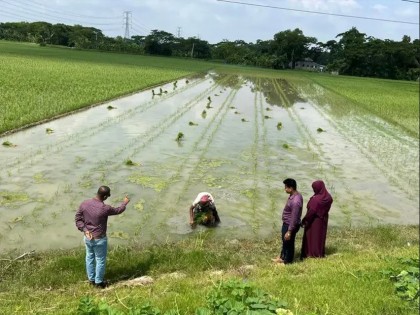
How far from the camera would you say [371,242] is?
7848 millimetres

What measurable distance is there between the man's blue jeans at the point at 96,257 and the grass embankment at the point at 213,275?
0.17 m

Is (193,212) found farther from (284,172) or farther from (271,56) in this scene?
(271,56)

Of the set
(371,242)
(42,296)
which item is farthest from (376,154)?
(42,296)

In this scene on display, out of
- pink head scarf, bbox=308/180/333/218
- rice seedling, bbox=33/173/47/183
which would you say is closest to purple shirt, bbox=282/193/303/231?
pink head scarf, bbox=308/180/333/218

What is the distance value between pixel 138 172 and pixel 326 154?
6900mm

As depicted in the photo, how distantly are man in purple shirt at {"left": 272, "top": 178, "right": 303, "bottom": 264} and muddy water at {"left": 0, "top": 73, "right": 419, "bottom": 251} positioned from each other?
148 cm

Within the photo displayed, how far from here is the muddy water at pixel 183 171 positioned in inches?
320

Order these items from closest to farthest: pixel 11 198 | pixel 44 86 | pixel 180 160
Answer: pixel 11 198
pixel 180 160
pixel 44 86

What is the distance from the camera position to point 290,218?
6.52 meters

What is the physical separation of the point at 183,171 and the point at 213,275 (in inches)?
234

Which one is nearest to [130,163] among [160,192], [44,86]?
[160,192]

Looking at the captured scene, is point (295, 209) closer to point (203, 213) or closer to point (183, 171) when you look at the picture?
point (203, 213)

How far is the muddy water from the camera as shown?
812 centimetres

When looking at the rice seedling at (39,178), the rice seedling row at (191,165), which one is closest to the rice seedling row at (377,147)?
the rice seedling row at (191,165)
